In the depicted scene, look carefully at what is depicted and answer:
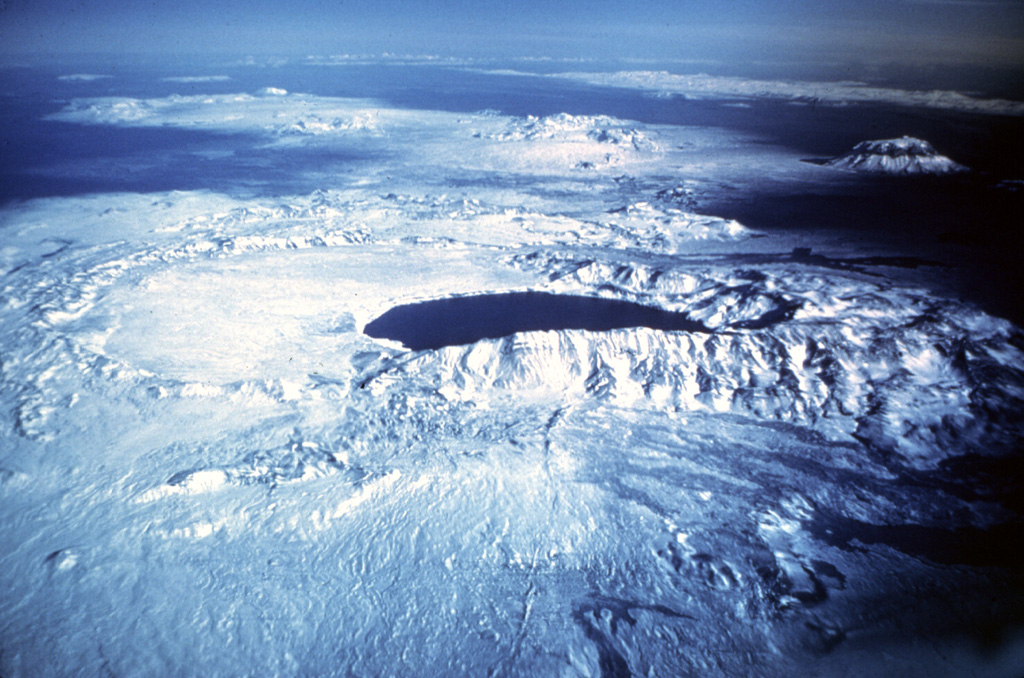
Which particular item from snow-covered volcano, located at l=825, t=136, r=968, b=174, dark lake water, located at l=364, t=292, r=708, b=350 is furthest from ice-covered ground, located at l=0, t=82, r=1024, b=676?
snow-covered volcano, located at l=825, t=136, r=968, b=174

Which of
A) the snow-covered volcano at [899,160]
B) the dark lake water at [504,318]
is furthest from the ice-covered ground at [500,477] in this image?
the snow-covered volcano at [899,160]

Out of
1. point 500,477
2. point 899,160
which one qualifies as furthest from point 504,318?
point 899,160

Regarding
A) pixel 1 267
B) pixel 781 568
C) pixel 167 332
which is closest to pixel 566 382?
pixel 781 568

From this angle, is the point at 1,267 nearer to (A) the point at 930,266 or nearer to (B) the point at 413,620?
(B) the point at 413,620

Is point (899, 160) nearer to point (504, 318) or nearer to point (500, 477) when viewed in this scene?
point (504, 318)

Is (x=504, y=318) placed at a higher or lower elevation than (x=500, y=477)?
higher
